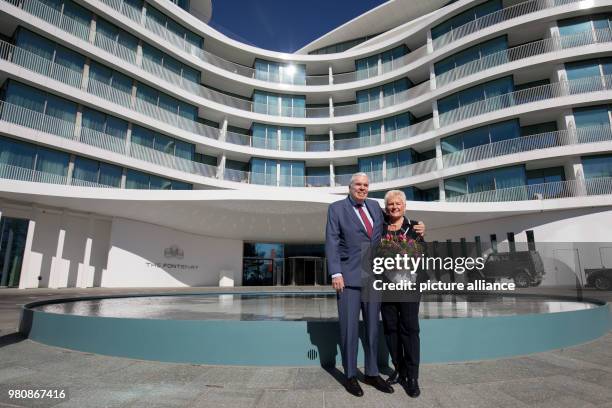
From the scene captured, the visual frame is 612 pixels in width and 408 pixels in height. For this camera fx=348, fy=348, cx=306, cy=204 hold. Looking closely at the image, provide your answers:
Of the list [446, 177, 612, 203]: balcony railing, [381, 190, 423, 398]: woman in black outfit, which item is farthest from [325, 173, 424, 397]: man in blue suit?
[446, 177, 612, 203]: balcony railing

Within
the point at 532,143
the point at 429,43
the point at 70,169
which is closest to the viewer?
the point at 70,169

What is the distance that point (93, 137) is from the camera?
2227 cm

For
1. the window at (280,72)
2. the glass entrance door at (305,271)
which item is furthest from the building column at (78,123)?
the glass entrance door at (305,271)

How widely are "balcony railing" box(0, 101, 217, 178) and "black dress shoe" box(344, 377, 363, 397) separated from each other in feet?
76.4

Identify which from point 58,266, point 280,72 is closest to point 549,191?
point 280,72

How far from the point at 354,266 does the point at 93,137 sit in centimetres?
2402

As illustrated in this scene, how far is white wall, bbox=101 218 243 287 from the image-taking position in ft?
68.7

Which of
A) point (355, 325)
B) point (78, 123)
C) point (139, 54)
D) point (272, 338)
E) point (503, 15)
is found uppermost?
point (503, 15)

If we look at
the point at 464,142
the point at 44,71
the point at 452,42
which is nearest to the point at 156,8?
the point at 44,71

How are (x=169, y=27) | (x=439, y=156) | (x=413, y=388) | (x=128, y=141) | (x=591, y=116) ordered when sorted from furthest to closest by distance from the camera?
(x=169, y=27), (x=439, y=156), (x=128, y=141), (x=591, y=116), (x=413, y=388)

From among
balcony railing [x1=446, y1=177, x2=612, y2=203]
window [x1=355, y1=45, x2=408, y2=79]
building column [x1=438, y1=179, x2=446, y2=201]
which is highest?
window [x1=355, y1=45, x2=408, y2=79]

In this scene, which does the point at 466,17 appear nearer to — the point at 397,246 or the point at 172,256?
the point at 172,256

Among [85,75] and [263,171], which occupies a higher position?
[85,75]

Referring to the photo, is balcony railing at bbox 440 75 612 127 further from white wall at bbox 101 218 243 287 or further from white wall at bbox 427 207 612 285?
white wall at bbox 101 218 243 287
